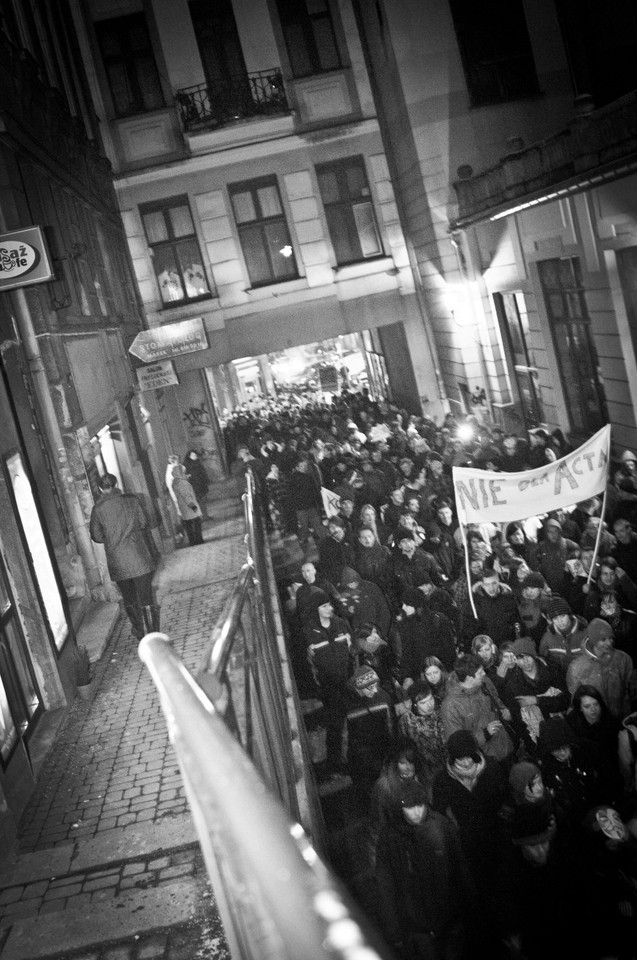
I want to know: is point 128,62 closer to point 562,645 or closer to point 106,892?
point 562,645

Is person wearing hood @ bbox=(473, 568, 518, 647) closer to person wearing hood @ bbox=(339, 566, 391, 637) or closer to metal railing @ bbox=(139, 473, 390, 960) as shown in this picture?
person wearing hood @ bbox=(339, 566, 391, 637)

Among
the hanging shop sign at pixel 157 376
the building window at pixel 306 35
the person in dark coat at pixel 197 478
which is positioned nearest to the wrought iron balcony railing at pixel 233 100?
the building window at pixel 306 35

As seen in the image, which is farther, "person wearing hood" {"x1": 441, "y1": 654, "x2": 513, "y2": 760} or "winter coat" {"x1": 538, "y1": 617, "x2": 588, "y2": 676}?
"winter coat" {"x1": 538, "y1": 617, "x2": 588, "y2": 676}

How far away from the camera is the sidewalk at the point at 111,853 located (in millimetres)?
4750

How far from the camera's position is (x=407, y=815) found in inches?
229

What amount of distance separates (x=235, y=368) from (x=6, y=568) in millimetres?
35482

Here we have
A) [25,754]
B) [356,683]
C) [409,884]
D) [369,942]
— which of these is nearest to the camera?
[369,942]

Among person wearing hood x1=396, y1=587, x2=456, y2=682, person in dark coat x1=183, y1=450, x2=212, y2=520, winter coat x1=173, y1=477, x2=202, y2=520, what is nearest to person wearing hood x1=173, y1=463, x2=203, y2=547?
winter coat x1=173, y1=477, x2=202, y2=520

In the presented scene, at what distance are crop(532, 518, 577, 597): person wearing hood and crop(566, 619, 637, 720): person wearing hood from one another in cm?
203

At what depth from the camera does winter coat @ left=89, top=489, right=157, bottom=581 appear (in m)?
9.30

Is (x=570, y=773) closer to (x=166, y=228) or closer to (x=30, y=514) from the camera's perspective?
(x=30, y=514)

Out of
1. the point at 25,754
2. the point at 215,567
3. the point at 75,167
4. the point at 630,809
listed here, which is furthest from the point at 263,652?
the point at 75,167

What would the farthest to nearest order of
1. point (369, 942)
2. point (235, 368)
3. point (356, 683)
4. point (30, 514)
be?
point (235, 368), point (30, 514), point (356, 683), point (369, 942)

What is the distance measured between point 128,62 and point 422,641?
752 inches
